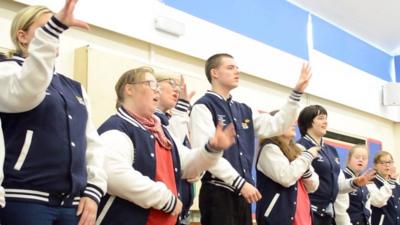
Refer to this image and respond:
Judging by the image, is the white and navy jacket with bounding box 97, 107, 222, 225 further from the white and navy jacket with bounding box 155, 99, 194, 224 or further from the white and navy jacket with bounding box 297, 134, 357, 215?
the white and navy jacket with bounding box 297, 134, 357, 215

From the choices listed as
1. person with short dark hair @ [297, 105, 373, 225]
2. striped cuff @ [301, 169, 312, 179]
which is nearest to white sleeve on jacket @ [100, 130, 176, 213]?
striped cuff @ [301, 169, 312, 179]

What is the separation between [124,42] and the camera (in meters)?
3.91

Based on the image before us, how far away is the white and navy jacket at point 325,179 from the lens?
350cm

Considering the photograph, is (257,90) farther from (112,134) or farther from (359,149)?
(112,134)

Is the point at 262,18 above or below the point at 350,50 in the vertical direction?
below

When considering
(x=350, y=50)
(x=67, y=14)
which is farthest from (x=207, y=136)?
(x=350, y=50)

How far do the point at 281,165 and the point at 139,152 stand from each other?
1.17m

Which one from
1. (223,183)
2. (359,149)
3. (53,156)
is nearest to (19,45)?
(53,156)

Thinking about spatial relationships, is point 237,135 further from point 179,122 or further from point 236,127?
point 179,122

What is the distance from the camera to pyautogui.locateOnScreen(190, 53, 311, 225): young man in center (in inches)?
105

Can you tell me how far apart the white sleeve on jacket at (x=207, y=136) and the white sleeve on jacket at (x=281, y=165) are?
17.5 inches

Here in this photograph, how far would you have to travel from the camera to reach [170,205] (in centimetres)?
205

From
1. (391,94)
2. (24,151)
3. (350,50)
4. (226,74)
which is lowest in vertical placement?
(24,151)

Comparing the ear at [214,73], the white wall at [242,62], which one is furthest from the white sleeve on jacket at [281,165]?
the white wall at [242,62]
